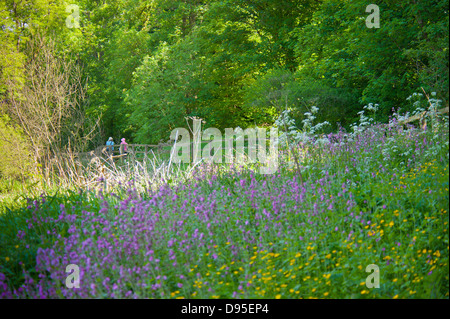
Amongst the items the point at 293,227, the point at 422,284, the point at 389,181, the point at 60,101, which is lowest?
the point at 422,284

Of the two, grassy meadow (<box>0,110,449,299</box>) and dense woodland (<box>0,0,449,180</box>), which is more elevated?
dense woodland (<box>0,0,449,180</box>)

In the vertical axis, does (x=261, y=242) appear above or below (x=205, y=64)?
below

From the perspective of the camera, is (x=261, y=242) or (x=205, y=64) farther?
(x=205, y=64)

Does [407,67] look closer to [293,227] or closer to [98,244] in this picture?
[293,227]

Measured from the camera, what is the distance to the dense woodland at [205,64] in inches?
420

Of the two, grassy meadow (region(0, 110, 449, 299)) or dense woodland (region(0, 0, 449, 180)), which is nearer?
grassy meadow (region(0, 110, 449, 299))

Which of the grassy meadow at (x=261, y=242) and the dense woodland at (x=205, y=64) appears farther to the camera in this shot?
the dense woodland at (x=205, y=64)

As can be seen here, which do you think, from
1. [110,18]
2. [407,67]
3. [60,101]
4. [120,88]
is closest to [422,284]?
[407,67]

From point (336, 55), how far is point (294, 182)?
29.4ft

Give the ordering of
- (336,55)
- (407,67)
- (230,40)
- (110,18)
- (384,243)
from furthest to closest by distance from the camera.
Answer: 1. (110,18)
2. (230,40)
3. (336,55)
4. (407,67)
5. (384,243)

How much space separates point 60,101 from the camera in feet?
37.5

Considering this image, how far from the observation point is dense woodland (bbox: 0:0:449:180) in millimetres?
10672

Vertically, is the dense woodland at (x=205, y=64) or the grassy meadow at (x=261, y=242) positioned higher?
the dense woodland at (x=205, y=64)

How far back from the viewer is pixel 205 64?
62.9 ft
